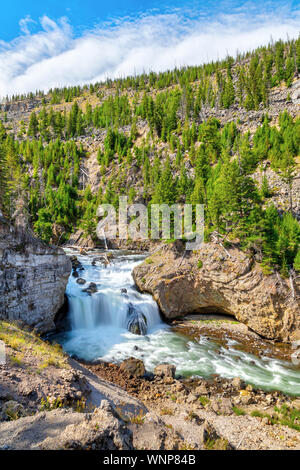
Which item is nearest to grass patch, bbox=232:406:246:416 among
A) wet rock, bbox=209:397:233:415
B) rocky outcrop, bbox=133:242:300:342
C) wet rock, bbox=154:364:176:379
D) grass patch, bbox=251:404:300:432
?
wet rock, bbox=209:397:233:415

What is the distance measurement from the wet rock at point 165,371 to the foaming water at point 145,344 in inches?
44.7

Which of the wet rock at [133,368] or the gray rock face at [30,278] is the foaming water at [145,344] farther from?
the gray rock face at [30,278]

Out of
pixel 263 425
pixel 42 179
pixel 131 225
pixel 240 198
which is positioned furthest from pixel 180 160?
pixel 263 425

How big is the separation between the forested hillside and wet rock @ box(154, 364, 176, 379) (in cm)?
1528

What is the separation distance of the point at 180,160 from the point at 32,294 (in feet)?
194

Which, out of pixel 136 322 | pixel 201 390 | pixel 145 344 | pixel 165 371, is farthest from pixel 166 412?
pixel 136 322

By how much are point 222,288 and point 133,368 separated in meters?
13.8

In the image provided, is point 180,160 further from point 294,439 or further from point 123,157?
point 294,439

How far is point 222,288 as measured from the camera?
83.2 ft

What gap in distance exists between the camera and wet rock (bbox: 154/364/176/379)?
1573cm

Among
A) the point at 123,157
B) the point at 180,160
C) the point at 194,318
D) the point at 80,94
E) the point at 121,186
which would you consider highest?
the point at 80,94

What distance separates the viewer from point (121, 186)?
7362 cm

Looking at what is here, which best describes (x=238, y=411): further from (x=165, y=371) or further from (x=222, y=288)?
(x=222, y=288)

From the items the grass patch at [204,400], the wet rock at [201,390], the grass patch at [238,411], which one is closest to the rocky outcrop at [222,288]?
the wet rock at [201,390]
